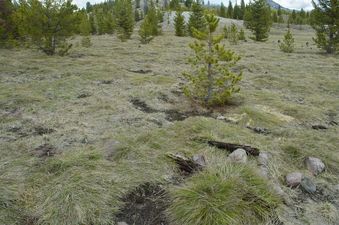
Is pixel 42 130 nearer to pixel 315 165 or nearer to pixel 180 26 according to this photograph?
pixel 315 165

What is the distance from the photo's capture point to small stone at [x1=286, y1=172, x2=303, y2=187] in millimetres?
4188

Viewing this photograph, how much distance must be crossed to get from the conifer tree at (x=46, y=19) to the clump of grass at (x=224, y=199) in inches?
501

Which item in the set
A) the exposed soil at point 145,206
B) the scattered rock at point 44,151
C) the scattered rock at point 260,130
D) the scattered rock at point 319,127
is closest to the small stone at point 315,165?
the scattered rock at point 260,130

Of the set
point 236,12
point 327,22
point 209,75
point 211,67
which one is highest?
point 236,12

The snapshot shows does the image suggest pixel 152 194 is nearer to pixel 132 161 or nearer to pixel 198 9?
pixel 132 161

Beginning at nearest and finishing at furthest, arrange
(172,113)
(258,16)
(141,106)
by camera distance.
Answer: (172,113) → (141,106) → (258,16)

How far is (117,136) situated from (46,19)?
10841mm

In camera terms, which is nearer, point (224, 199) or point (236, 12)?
point (224, 199)

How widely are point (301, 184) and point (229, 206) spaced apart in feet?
4.66

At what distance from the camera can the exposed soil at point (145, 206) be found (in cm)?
345

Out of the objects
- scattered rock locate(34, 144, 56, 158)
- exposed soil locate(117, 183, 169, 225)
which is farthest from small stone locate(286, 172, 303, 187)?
scattered rock locate(34, 144, 56, 158)

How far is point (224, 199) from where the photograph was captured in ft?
11.3

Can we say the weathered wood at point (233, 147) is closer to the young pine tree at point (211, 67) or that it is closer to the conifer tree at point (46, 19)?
the young pine tree at point (211, 67)

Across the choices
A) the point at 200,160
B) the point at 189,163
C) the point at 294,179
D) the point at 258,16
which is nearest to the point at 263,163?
the point at 294,179
